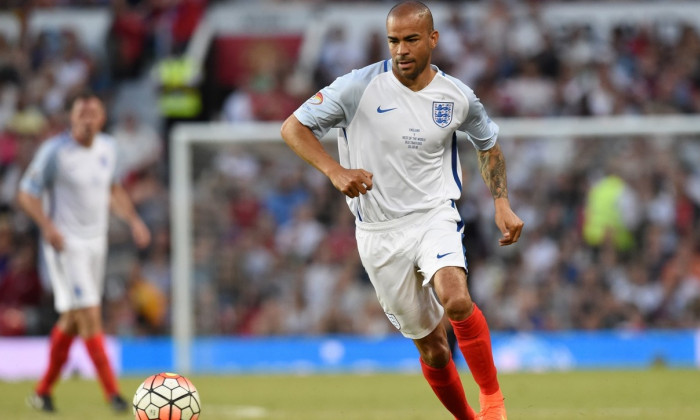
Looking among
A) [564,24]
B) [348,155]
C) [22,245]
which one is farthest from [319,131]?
[564,24]

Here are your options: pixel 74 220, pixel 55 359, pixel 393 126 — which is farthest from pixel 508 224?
pixel 55 359

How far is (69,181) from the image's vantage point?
10711 mm

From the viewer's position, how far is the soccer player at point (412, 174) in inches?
266

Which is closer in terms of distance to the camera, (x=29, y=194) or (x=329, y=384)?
(x=29, y=194)

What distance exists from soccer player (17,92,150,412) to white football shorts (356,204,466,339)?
391 centimetres

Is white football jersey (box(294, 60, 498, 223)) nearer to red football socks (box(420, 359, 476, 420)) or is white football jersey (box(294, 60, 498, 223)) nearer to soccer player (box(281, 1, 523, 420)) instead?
soccer player (box(281, 1, 523, 420))

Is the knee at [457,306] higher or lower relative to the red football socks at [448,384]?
higher

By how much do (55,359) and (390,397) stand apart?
120 inches

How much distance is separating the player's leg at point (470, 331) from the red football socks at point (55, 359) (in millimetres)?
4899

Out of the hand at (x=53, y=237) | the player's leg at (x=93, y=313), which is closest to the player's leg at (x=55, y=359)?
the player's leg at (x=93, y=313)

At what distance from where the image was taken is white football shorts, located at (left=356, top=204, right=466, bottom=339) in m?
6.90

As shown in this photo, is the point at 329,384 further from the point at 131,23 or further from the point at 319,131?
the point at 131,23

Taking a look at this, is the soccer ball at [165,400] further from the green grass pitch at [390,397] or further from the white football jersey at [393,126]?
the green grass pitch at [390,397]

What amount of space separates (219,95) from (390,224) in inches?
507
